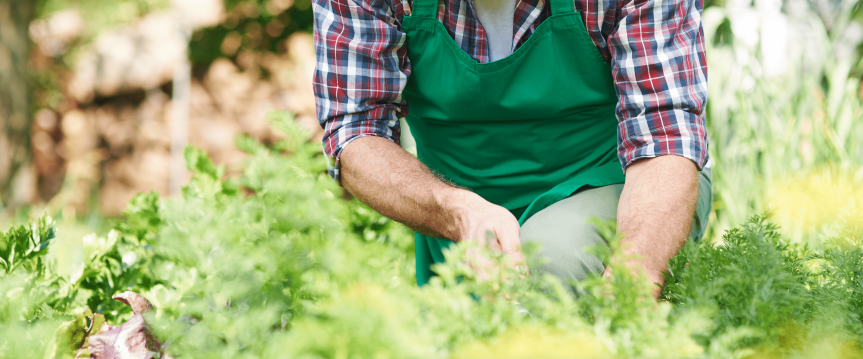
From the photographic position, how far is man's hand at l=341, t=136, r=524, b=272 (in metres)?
0.86

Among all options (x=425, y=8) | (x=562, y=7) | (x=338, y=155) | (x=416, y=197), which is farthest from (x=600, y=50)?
(x=338, y=155)

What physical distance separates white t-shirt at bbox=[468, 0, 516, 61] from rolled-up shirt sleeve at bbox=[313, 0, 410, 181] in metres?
0.17

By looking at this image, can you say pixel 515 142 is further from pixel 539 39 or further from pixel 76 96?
pixel 76 96

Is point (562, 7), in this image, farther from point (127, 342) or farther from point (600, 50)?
point (127, 342)

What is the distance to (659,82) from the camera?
1068mm

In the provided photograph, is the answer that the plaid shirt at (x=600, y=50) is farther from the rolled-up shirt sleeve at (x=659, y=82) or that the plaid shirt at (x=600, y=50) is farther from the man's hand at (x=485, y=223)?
the man's hand at (x=485, y=223)

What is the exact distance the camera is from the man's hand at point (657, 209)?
2.85ft

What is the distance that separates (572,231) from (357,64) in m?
0.58

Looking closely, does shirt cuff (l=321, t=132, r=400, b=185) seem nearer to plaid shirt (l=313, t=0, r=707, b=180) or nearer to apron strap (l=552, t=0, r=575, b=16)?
plaid shirt (l=313, t=0, r=707, b=180)

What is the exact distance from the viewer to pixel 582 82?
45.8 inches

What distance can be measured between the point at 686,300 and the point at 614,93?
678 millimetres

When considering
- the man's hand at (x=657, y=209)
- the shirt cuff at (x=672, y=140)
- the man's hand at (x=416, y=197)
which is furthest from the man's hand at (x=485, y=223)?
the shirt cuff at (x=672, y=140)

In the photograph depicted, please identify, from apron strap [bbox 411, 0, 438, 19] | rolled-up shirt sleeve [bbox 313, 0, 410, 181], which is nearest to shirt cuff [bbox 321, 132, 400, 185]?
rolled-up shirt sleeve [bbox 313, 0, 410, 181]

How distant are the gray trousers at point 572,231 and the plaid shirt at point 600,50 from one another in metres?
0.09
